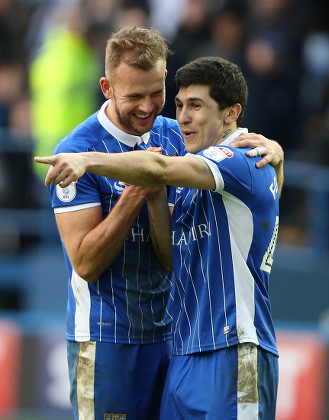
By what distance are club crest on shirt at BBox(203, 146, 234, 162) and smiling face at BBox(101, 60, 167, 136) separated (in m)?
0.50

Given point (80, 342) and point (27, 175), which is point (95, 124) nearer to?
point (80, 342)

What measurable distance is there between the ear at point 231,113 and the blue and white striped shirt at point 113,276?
1.66ft

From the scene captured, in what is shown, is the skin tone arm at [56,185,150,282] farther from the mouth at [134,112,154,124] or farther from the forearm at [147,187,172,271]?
the mouth at [134,112,154,124]

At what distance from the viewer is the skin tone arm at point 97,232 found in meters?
4.35

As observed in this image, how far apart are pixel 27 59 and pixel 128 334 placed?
7.08 metres

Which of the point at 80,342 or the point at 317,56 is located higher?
the point at 317,56

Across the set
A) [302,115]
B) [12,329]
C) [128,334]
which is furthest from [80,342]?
[302,115]

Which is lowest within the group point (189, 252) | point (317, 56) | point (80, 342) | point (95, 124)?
point (80, 342)

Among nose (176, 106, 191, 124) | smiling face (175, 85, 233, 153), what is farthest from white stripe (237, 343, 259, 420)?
nose (176, 106, 191, 124)

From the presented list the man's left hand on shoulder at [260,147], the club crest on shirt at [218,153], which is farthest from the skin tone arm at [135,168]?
the man's left hand on shoulder at [260,147]

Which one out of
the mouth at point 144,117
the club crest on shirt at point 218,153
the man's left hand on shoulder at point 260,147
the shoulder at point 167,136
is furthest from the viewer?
the shoulder at point 167,136

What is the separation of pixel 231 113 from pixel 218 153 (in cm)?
40

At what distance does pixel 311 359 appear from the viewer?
778cm

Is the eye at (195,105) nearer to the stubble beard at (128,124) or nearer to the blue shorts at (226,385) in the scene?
the stubble beard at (128,124)
